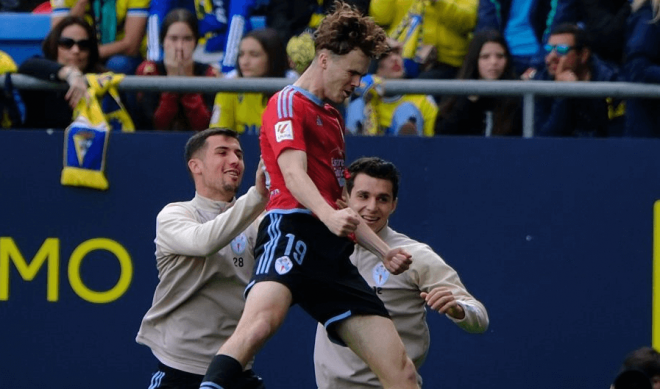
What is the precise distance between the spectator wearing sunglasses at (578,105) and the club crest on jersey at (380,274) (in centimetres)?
219

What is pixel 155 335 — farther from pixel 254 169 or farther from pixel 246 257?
pixel 254 169

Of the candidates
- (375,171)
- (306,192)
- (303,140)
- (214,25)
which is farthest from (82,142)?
(306,192)

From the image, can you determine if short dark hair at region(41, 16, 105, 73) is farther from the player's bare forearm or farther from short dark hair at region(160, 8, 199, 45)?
the player's bare forearm

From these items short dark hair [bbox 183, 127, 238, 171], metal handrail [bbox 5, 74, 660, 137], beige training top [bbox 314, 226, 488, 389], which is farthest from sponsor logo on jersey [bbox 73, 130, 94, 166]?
beige training top [bbox 314, 226, 488, 389]

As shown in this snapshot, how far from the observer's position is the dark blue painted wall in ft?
29.1

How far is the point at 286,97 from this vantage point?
636 cm

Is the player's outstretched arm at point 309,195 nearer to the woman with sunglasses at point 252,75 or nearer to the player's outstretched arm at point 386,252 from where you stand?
the player's outstretched arm at point 386,252

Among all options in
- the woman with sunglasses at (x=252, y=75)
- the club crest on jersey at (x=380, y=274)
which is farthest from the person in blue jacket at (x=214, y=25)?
the club crest on jersey at (x=380, y=274)

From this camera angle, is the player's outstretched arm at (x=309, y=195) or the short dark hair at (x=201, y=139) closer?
the player's outstretched arm at (x=309, y=195)

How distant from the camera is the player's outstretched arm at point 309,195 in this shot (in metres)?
5.92

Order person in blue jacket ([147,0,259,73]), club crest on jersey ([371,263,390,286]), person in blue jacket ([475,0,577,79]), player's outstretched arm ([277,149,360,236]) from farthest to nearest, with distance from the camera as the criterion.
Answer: person in blue jacket ([147,0,259,73]) < person in blue jacket ([475,0,577,79]) < club crest on jersey ([371,263,390,286]) < player's outstretched arm ([277,149,360,236])

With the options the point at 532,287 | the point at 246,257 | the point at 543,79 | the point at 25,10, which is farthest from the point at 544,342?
the point at 25,10

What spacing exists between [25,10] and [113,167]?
3100 millimetres

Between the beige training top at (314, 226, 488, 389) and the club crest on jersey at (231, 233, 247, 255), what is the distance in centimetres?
53
